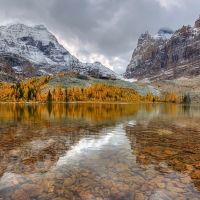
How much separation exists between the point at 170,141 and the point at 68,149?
9025 mm

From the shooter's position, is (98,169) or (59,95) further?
(59,95)

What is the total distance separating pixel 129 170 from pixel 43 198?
4.78m

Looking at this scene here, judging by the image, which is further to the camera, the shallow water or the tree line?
the tree line

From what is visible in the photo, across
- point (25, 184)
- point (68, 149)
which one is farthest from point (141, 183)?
point (68, 149)

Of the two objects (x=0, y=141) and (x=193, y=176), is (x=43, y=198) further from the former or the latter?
(x=0, y=141)

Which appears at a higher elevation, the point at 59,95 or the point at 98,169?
the point at 59,95

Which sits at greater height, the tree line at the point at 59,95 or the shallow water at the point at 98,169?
the tree line at the point at 59,95

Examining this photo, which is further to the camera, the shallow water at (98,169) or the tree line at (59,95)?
the tree line at (59,95)

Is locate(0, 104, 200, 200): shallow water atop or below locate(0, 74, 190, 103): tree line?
below

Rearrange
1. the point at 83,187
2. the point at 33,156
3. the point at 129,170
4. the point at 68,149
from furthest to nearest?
the point at 68,149, the point at 33,156, the point at 129,170, the point at 83,187

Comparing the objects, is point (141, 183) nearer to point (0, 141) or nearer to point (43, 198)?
point (43, 198)

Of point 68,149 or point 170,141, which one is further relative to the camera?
point 170,141

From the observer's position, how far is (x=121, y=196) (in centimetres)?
775

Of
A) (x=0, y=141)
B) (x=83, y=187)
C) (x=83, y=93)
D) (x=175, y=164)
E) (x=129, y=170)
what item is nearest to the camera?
(x=83, y=187)
